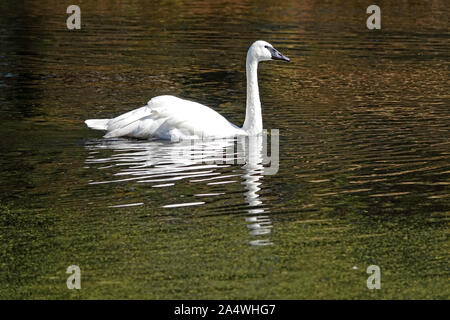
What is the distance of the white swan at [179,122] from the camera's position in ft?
40.0

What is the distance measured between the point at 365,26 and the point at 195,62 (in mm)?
7224

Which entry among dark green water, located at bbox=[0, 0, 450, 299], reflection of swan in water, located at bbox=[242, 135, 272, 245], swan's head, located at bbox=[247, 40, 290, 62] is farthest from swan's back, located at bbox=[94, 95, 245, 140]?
swan's head, located at bbox=[247, 40, 290, 62]

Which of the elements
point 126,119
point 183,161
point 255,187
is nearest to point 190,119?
point 126,119

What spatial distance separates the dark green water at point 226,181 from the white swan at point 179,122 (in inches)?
9.3

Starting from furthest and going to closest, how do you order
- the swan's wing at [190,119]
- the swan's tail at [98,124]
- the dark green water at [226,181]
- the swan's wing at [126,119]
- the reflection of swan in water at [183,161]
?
the swan's tail at [98,124] < the swan's wing at [126,119] < the swan's wing at [190,119] < the reflection of swan in water at [183,161] < the dark green water at [226,181]

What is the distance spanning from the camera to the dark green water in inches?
291

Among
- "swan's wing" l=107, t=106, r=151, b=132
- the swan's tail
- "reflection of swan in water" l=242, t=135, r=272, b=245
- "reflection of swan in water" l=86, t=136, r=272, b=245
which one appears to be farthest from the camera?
the swan's tail

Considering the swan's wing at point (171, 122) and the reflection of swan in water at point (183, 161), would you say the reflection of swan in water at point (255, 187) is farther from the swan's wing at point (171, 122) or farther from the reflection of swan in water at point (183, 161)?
the swan's wing at point (171, 122)

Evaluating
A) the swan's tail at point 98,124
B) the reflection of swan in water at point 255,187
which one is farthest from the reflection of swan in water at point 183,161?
the swan's tail at point 98,124

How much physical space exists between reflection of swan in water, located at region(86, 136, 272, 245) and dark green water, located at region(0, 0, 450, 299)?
1.4 inches

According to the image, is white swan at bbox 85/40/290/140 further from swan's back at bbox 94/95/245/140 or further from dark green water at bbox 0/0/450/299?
dark green water at bbox 0/0/450/299
